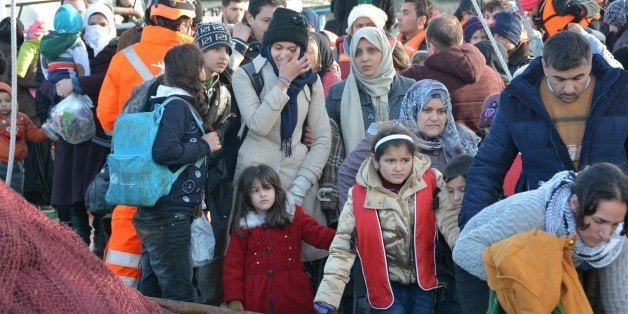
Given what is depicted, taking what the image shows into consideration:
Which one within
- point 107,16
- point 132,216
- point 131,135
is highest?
point 107,16

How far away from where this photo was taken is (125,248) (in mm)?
6250

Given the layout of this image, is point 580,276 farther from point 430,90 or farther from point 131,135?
point 131,135

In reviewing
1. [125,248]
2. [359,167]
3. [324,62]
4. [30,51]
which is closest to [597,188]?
[359,167]

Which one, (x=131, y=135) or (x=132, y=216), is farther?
(x=132, y=216)

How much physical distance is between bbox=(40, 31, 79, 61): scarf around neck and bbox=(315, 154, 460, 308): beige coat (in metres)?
Result: 3.07

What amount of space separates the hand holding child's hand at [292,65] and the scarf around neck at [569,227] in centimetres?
226

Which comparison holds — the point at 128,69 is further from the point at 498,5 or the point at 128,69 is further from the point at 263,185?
the point at 498,5

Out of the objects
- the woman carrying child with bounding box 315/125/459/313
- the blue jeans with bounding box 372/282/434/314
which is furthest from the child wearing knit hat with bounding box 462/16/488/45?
the blue jeans with bounding box 372/282/434/314

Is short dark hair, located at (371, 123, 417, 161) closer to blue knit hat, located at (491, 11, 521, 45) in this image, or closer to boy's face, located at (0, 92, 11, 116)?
blue knit hat, located at (491, 11, 521, 45)

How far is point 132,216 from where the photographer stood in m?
6.21

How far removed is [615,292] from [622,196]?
0.47m

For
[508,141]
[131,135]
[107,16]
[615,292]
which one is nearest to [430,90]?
[508,141]

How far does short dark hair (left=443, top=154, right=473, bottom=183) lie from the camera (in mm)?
5613

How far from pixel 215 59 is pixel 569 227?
282cm
